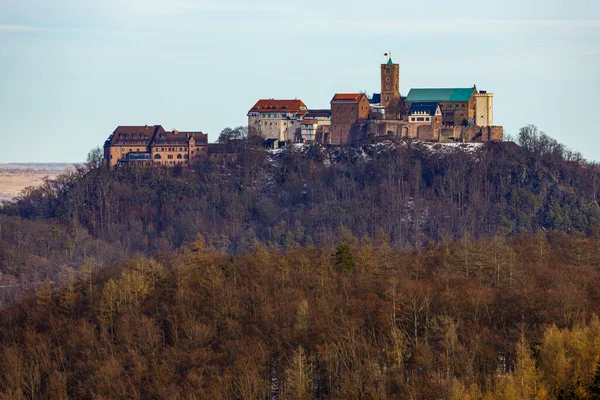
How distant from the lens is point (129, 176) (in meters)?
163

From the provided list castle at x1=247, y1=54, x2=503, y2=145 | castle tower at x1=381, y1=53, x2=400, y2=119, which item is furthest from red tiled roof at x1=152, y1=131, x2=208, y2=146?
castle tower at x1=381, y1=53, x2=400, y2=119

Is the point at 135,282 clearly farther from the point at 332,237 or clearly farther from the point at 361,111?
the point at 361,111

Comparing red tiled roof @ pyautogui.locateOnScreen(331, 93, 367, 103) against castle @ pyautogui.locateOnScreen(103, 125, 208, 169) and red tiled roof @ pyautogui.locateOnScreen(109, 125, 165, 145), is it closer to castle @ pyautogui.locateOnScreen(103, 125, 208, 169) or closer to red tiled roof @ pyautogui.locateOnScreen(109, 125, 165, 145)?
castle @ pyautogui.locateOnScreen(103, 125, 208, 169)

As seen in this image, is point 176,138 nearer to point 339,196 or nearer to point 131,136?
point 131,136

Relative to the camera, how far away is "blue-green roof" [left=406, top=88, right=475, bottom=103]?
515ft

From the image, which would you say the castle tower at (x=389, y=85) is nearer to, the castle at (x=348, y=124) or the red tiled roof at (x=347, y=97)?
the castle at (x=348, y=124)

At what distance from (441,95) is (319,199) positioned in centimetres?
1890

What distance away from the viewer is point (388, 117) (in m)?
159

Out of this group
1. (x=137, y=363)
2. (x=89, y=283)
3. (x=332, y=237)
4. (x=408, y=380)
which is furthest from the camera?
(x=332, y=237)

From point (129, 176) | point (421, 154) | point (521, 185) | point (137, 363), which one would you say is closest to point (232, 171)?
point (129, 176)

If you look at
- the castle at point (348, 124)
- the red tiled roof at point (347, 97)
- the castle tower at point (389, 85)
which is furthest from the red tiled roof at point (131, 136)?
the castle tower at point (389, 85)

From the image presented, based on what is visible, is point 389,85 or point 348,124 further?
point 389,85

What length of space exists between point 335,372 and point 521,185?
3438 inches

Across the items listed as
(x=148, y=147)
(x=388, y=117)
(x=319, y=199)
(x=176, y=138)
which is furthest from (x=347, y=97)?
(x=148, y=147)
